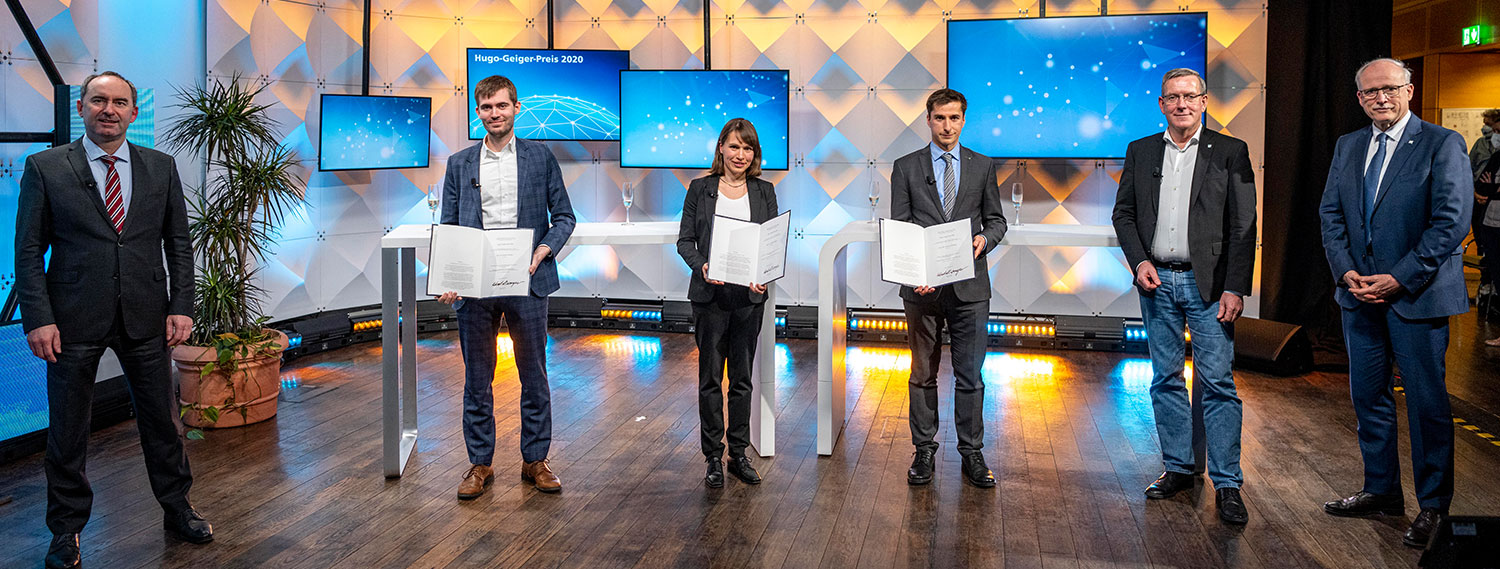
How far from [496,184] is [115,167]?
49.8 inches

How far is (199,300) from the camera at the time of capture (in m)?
5.61

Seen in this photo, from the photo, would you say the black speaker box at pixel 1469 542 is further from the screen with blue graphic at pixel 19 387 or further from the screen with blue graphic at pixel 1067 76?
the screen with blue graphic at pixel 19 387

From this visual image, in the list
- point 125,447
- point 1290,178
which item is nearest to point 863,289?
point 1290,178

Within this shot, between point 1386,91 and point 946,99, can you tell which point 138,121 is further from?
point 1386,91

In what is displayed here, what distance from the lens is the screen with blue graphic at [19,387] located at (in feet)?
15.5

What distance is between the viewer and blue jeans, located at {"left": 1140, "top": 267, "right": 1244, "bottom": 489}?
3920mm

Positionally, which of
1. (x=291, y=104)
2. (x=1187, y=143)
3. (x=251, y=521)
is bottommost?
(x=251, y=521)

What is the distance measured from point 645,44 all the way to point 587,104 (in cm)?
68

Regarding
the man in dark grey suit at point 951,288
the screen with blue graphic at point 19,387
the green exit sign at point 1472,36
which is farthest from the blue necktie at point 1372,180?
the green exit sign at point 1472,36

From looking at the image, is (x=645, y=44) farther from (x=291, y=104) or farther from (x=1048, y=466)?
(x=1048, y=466)

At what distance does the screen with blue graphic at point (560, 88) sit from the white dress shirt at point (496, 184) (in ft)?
13.0

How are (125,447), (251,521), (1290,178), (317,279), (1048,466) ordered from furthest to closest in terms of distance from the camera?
(317,279), (1290,178), (125,447), (1048,466), (251,521)

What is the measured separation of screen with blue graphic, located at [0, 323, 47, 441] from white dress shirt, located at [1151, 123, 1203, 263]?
479 cm

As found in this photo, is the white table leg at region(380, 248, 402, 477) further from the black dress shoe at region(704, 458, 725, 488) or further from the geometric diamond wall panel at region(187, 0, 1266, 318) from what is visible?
the geometric diamond wall panel at region(187, 0, 1266, 318)
